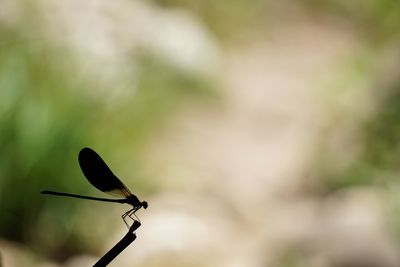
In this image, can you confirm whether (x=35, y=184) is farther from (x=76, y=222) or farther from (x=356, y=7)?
(x=356, y=7)

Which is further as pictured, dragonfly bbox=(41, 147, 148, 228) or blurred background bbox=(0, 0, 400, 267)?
blurred background bbox=(0, 0, 400, 267)

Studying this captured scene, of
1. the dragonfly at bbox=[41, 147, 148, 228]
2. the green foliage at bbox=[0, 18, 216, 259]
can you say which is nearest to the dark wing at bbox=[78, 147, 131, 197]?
the dragonfly at bbox=[41, 147, 148, 228]

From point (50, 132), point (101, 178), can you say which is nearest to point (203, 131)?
point (50, 132)

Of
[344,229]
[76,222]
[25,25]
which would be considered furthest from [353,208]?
[25,25]

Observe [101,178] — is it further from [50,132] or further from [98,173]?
[50,132]

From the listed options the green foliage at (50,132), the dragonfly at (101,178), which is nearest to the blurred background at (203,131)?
the green foliage at (50,132)

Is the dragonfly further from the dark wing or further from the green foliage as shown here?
the green foliage
